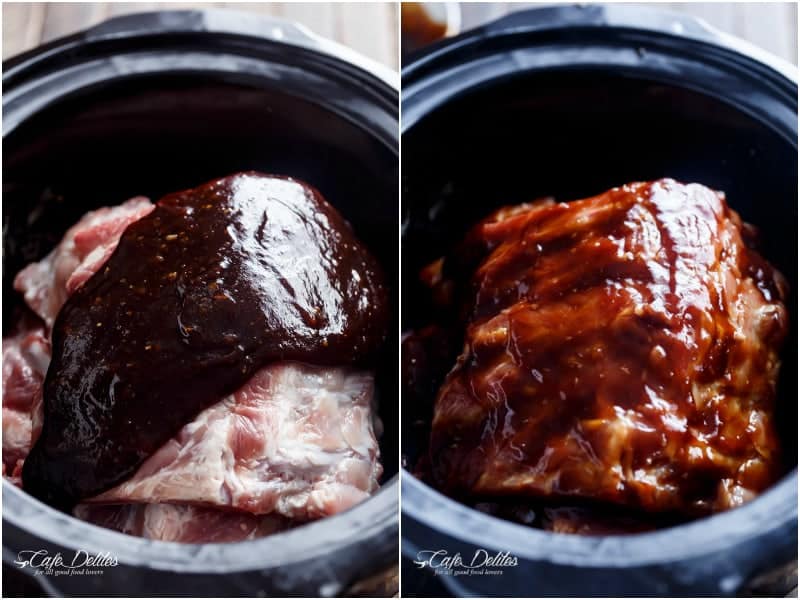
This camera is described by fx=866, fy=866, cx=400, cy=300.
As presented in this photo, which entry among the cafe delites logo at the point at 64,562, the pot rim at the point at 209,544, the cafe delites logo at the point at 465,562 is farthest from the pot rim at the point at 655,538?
the cafe delites logo at the point at 64,562

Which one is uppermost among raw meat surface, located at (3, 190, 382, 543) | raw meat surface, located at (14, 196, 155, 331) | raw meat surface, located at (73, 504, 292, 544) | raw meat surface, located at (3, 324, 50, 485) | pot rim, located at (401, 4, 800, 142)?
pot rim, located at (401, 4, 800, 142)

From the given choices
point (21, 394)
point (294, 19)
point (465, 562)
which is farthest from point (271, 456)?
point (294, 19)

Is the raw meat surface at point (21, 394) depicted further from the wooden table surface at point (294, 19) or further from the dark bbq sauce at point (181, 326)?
the wooden table surface at point (294, 19)

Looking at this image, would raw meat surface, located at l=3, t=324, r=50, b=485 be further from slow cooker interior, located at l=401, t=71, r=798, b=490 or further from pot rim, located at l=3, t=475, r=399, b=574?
slow cooker interior, located at l=401, t=71, r=798, b=490

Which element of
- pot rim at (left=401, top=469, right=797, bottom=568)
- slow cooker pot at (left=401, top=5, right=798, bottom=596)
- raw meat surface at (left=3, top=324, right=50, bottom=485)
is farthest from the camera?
slow cooker pot at (left=401, top=5, right=798, bottom=596)

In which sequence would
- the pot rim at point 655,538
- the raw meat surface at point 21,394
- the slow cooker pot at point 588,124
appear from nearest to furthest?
the pot rim at point 655,538, the raw meat surface at point 21,394, the slow cooker pot at point 588,124

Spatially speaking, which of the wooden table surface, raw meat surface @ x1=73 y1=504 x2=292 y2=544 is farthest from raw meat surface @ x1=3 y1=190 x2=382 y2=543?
the wooden table surface
